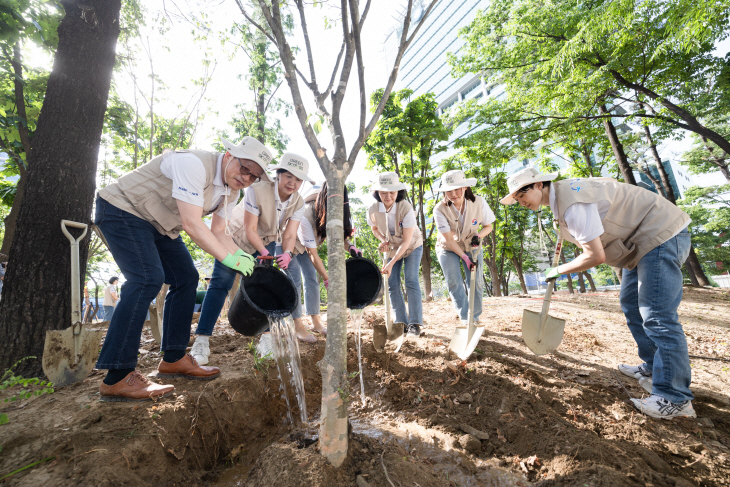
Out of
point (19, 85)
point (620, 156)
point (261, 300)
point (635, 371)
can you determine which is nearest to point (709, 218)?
point (620, 156)

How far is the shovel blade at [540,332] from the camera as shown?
2840 mm

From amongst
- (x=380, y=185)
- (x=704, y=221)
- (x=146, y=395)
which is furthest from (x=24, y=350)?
(x=704, y=221)

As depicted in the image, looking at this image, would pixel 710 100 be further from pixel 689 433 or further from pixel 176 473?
pixel 176 473

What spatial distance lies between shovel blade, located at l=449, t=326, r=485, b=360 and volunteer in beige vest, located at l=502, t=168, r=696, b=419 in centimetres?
96

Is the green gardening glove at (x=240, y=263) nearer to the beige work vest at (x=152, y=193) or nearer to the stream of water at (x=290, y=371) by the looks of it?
the beige work vest at (x=152, y=193)

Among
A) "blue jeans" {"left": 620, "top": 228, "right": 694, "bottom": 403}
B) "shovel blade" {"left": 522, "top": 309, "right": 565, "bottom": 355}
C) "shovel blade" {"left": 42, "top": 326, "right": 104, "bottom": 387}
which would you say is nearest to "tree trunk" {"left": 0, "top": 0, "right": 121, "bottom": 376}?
"shovel blade" {"left": 42, "top": 326, "right": 104, "bottom": 387}

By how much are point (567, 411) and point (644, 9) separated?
647cm

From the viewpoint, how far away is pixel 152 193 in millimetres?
2271

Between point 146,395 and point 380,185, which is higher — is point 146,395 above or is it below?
below

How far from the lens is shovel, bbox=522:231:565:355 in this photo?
2.84 meters

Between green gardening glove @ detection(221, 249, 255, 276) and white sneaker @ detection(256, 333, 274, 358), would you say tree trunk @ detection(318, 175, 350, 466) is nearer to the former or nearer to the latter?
green gardening glove @ detection(221, 249, 255, 276)

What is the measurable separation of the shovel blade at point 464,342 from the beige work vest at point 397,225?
1.12 m

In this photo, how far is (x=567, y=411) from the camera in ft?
7.41

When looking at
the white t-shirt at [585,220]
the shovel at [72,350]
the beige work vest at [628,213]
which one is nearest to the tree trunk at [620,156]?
the beige work vest at [628,213]
